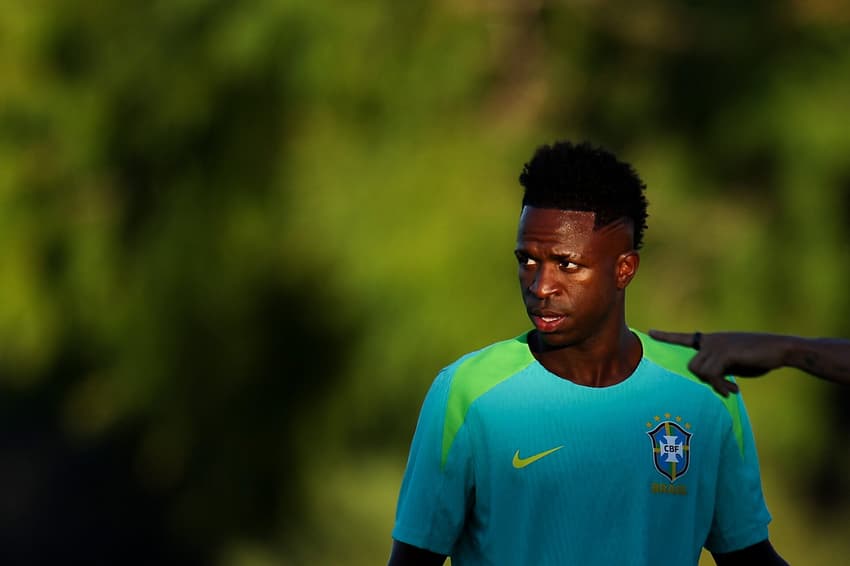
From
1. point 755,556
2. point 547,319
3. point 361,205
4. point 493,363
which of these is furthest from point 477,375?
point 361,205

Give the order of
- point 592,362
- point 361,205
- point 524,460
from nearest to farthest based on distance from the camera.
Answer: point 524,460, point 592,362, point 361,205

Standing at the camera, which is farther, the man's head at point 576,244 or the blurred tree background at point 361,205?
the blurred tree background at point 361,205

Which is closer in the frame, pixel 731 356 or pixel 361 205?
pixel 731 356

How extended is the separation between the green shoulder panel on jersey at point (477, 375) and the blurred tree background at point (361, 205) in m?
4.63

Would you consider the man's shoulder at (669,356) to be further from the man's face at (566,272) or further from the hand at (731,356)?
the man's face at (566,272)

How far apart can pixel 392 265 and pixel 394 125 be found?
2.49 ft

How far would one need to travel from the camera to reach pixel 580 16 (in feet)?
25.6

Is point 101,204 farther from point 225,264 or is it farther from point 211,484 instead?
point 211,484

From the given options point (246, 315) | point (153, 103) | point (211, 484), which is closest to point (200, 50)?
point (153, 103)

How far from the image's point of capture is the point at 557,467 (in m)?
2.69

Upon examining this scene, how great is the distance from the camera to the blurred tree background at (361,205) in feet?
24.8

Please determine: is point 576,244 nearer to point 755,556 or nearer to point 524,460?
point 524,460

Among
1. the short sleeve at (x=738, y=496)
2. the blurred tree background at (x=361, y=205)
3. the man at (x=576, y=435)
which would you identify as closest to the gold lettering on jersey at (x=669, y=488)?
the man at (x=576, y=435)

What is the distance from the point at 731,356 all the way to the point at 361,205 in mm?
4931
